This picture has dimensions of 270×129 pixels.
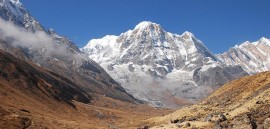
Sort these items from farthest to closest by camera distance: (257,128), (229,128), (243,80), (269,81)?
(243,80), (269,81), (229,128), (257,128)

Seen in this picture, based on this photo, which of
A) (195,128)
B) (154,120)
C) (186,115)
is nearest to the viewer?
(195,128)

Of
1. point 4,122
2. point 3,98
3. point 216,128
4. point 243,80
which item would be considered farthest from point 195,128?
point 3,98

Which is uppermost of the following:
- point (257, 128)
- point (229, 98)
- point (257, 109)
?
point (229, 98)

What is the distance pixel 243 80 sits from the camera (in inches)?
5733

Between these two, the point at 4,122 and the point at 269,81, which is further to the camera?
the point at 4,122

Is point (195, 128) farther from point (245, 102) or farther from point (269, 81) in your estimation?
point (269, 81)

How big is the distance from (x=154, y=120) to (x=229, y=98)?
35.3 m

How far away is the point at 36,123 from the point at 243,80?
74.2 meters

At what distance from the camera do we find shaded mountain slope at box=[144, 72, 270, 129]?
9594cm

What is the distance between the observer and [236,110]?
110250 millimetres

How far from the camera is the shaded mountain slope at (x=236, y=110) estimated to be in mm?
95938

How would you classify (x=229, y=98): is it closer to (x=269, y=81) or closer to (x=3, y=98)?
(x=269, y=81)

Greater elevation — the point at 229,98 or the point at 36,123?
the point at 229,98

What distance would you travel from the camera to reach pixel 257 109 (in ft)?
Result: 337
